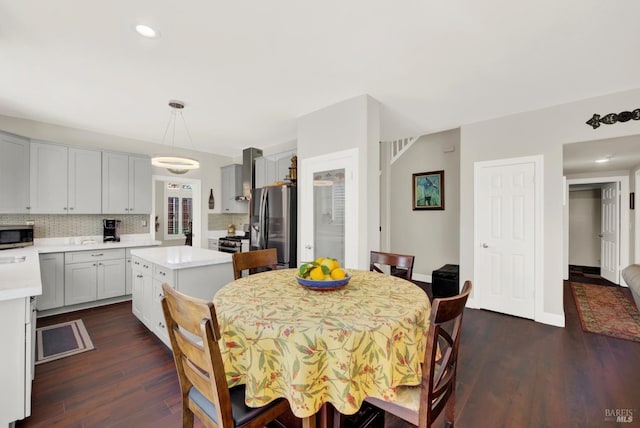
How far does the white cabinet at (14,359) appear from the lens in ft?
5.16

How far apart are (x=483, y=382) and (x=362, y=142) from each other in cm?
239

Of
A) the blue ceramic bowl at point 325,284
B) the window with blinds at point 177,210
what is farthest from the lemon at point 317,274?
the window with blinds at point 177,210

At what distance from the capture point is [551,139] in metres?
3.29

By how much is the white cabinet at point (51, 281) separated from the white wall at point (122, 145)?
173cm

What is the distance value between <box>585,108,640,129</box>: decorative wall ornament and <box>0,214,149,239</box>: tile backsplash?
645cm

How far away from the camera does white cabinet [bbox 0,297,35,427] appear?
1.57m

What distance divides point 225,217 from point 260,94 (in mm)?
3550

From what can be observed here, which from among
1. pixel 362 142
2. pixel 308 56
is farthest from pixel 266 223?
pixel 308 56

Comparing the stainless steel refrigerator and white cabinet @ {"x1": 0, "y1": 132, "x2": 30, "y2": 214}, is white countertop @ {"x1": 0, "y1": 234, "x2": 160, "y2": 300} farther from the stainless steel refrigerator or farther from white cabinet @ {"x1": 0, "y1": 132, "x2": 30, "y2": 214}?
the stainless steel refrigerator

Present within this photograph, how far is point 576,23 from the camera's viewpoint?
74.4 inches

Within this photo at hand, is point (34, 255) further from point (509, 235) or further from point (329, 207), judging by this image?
point (509, 235)

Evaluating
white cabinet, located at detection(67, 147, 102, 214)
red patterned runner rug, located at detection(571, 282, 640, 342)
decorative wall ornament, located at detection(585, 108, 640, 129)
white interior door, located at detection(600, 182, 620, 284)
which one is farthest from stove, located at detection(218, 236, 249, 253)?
white interior door, located at detection(600, 182, 620, 284)

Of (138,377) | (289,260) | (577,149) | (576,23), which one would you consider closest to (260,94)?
(289,260)

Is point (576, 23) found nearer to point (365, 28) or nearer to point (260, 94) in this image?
point (365, 28)
